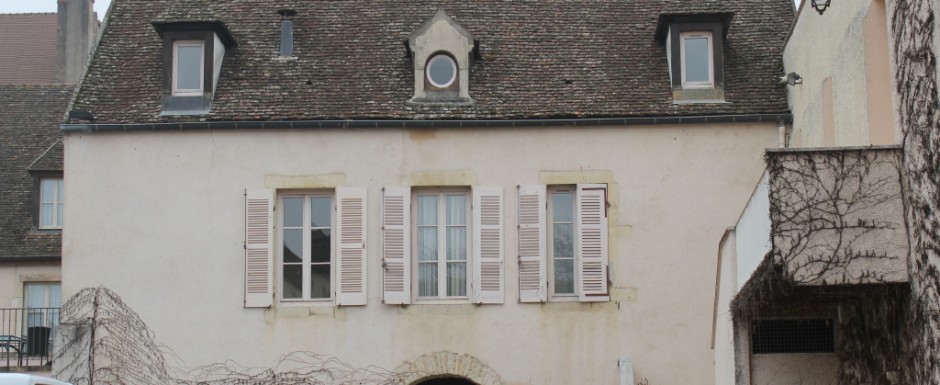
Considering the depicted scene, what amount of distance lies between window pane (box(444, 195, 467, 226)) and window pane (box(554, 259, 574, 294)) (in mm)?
1390

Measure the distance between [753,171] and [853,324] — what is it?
6351mm

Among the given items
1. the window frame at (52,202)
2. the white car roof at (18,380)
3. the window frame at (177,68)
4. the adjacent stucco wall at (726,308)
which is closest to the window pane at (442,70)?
the window frame at (177,68)

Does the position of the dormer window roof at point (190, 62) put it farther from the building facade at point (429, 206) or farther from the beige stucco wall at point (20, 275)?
the beige stucco wall at point (20, 275)

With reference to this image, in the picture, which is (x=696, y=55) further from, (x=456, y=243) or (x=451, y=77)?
(x=456, y=243)

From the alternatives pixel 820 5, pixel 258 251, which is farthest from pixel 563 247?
pixel 820 5

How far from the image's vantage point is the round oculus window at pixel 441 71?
62.5 feet

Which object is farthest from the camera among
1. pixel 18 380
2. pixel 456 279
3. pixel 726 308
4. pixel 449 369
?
pixel 456 279

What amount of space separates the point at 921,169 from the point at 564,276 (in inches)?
364

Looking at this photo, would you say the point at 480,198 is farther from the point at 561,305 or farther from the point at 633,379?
the point at 633,379

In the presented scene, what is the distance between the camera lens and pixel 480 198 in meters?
18.5

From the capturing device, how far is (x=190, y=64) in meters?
19.3

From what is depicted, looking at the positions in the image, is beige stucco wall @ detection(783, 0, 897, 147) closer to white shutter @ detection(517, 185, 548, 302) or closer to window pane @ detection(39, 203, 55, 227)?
white shutter @ detection(517, 185, 548, 302)

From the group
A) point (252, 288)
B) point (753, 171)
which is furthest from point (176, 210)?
point (753, 171)

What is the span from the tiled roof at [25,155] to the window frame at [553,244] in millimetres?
9984
